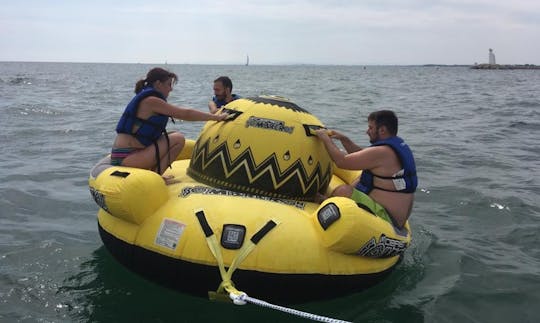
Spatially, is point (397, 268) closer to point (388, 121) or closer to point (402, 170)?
point (402, 170)

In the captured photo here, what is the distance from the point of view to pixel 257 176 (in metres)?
4.12

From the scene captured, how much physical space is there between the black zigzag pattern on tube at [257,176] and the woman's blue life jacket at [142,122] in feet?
1.74

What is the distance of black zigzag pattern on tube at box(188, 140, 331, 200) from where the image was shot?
4121 mm

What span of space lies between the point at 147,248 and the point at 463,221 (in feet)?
12.6

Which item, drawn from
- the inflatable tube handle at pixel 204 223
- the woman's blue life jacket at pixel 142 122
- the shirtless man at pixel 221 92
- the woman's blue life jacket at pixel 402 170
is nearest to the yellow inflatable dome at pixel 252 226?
the inflatable tube handle at pixel 204 223

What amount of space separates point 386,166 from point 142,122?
2.06 m

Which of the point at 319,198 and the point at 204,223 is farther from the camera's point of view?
the point at 319,198

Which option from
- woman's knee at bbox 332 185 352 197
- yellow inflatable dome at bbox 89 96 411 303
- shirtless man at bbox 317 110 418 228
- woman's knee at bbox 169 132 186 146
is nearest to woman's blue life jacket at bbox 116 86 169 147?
woman's knee at bbox 169 132 186 146

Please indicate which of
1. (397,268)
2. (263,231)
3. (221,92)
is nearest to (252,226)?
(263,231)

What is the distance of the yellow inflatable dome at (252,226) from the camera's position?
344 centimetres

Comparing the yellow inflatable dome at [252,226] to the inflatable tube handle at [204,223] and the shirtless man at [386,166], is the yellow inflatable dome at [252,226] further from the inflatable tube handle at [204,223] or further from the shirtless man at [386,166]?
the shirtless man at [386,166]

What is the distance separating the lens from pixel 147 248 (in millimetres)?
A: 3654

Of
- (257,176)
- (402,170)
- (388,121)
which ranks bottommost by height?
(257,176)

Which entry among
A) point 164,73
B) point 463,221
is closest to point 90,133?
point 164,73
